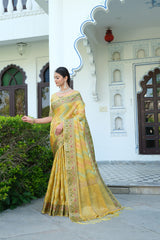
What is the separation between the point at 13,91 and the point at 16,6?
2.20 metres

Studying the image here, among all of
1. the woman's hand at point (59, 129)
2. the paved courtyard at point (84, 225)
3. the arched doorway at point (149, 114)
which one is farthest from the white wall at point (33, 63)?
the woman's hand at point (59, 129)

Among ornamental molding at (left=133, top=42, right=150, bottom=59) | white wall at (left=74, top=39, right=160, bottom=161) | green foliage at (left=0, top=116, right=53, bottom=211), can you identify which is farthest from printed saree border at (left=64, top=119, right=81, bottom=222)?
ornamental molding at (left=133, top=42, right=150, bottom=59)

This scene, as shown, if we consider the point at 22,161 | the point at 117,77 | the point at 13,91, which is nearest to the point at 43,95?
the point at 13,91

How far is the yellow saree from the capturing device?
9.16 ft

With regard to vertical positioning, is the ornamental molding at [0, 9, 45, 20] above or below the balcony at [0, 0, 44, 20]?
below

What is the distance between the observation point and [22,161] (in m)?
3.28

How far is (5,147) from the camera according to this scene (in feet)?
9.86

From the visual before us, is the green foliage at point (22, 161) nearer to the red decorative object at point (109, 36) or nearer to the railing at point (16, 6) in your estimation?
the red decorative object at point (109, 36)

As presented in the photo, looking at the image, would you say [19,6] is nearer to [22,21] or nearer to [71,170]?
[22,21]

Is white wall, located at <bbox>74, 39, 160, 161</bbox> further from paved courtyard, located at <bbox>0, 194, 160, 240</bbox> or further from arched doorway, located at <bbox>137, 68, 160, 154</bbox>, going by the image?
paved courtyard, located at <bbox>0, 194, 160, 240</bbox>

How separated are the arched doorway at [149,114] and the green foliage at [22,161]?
337 cm

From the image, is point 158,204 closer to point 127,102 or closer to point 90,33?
point 127,102

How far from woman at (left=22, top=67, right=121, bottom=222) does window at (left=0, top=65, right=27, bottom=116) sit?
4.67 metres

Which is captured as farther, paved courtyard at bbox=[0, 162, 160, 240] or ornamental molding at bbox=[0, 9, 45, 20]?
ornamental molding at bbox=[0, 9, 45, 20]
